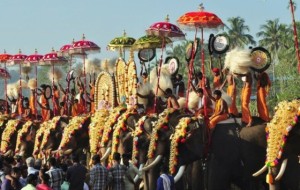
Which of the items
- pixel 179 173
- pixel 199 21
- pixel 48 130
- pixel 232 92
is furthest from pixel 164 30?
pixel 179 173

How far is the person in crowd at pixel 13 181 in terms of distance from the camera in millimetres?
12109

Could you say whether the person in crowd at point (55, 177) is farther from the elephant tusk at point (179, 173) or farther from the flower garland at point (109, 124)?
the flower garland at point (109, 124)

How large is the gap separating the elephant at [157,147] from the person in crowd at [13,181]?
308 cm

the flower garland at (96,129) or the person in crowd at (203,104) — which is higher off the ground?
the person in crowd at (203,104)

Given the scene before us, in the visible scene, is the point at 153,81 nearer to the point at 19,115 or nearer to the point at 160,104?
the point at 160,104

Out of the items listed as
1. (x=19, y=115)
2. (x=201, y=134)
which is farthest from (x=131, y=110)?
(x=19, y=115)

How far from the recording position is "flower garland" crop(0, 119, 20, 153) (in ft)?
80.8

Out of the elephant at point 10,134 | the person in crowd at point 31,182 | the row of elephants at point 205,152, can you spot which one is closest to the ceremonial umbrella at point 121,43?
the elephant at point 10,134

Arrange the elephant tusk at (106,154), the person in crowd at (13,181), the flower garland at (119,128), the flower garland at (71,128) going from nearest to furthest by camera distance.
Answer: the person in crowd at (13,181) < the flower garland at (119,128) < the elephant tusk at (106,154) < the flower garland at (71,128)

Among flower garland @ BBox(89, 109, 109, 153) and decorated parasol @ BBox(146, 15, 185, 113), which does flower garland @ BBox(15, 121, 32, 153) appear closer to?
flower garland @ BBox(89, 109, 109, 153)

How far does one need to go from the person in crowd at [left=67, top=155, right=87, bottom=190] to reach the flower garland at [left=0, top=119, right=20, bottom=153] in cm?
1093

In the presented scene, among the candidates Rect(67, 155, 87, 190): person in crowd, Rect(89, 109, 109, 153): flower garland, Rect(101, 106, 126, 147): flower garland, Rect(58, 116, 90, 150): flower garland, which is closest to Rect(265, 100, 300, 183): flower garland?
Rect(67, 155, 87, 190): person in crowd

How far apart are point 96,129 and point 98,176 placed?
19.3ft

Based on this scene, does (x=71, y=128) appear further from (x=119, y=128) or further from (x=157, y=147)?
(x=157, y=147)
